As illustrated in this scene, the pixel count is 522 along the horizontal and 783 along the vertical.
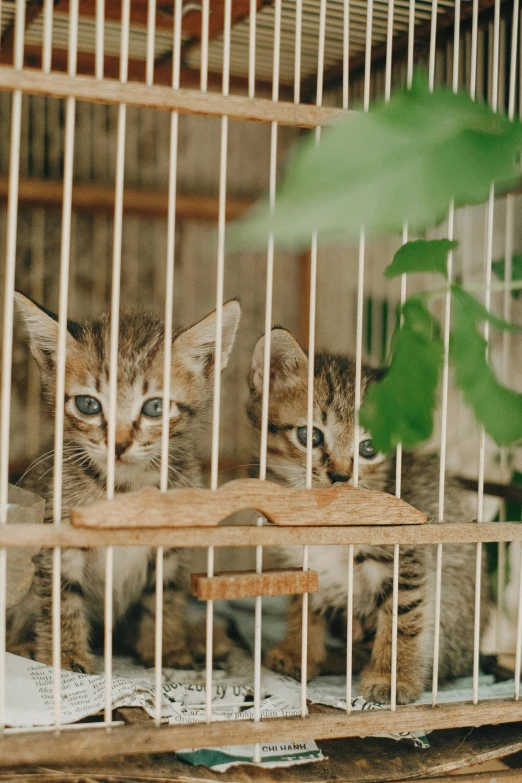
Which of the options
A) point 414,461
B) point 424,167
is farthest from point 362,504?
point 424,167

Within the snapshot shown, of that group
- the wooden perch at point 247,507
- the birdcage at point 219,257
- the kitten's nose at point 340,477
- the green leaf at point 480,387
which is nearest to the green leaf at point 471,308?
the green leaf at point 480,387

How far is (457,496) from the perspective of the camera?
5.08 feet

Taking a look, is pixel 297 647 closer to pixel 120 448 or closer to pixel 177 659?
pixel 177 659

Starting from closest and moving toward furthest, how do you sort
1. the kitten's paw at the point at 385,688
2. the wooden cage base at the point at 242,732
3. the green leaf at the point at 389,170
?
1. the green leaf at the point at 389,170
2. the wooden cage base at the point at 242,732
3. the kitten's paw at the point at 385,688

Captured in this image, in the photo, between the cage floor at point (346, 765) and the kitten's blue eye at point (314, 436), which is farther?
the kitten's blue eye at point (314, 436)

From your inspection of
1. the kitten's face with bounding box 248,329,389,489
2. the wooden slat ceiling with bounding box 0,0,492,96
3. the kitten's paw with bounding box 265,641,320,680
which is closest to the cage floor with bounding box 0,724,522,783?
the kitten's paw with bounding box 265,641,320,680

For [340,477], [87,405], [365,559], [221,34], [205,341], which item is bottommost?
[365,559]

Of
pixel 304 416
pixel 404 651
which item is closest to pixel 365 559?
pixel 404 651

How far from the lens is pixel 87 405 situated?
4.41 feet

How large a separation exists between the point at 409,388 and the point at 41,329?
994mm

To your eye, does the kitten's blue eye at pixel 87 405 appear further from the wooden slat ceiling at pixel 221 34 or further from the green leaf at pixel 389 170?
the green leaf at pixel 389 170

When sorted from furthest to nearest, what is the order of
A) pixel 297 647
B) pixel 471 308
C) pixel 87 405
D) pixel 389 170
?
pixel 297 647 < pixel 87 405 < pixel 471 308 < pixel 389 170

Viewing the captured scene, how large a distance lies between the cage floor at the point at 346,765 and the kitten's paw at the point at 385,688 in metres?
0.06

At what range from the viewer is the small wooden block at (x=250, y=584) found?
3.20 feet
